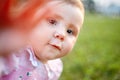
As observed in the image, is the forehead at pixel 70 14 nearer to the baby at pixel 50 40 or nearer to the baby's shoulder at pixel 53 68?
the baby at pixel 50 40

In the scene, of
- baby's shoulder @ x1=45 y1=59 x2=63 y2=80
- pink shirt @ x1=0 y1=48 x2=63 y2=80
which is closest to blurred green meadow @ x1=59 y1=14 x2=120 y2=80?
baby's shoulder @ x1=45 y1=59 x2=63 y2=80

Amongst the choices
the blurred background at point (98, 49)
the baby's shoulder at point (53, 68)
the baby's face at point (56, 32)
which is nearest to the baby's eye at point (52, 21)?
the baby's face at point (56, 32)

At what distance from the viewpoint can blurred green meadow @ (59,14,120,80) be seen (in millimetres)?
2426

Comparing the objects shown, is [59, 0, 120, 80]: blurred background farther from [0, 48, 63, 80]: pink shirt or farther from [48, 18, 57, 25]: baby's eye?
[48, 18, 57, 25]: baby's eye

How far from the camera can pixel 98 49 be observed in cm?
308

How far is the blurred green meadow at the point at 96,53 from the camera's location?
2426 mm

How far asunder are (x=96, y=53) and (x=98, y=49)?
11 cm

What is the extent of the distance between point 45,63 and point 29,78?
78 mm

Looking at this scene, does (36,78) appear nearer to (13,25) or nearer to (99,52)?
(13,25)

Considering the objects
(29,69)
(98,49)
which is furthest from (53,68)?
(98,49)

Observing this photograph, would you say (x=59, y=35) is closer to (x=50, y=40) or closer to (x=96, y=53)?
(x=50, y=40)

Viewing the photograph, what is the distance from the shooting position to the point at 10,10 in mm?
538

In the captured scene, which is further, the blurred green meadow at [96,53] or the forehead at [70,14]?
the blurred green meadow at [96,53]

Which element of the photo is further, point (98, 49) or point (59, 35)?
point (98, 49)
